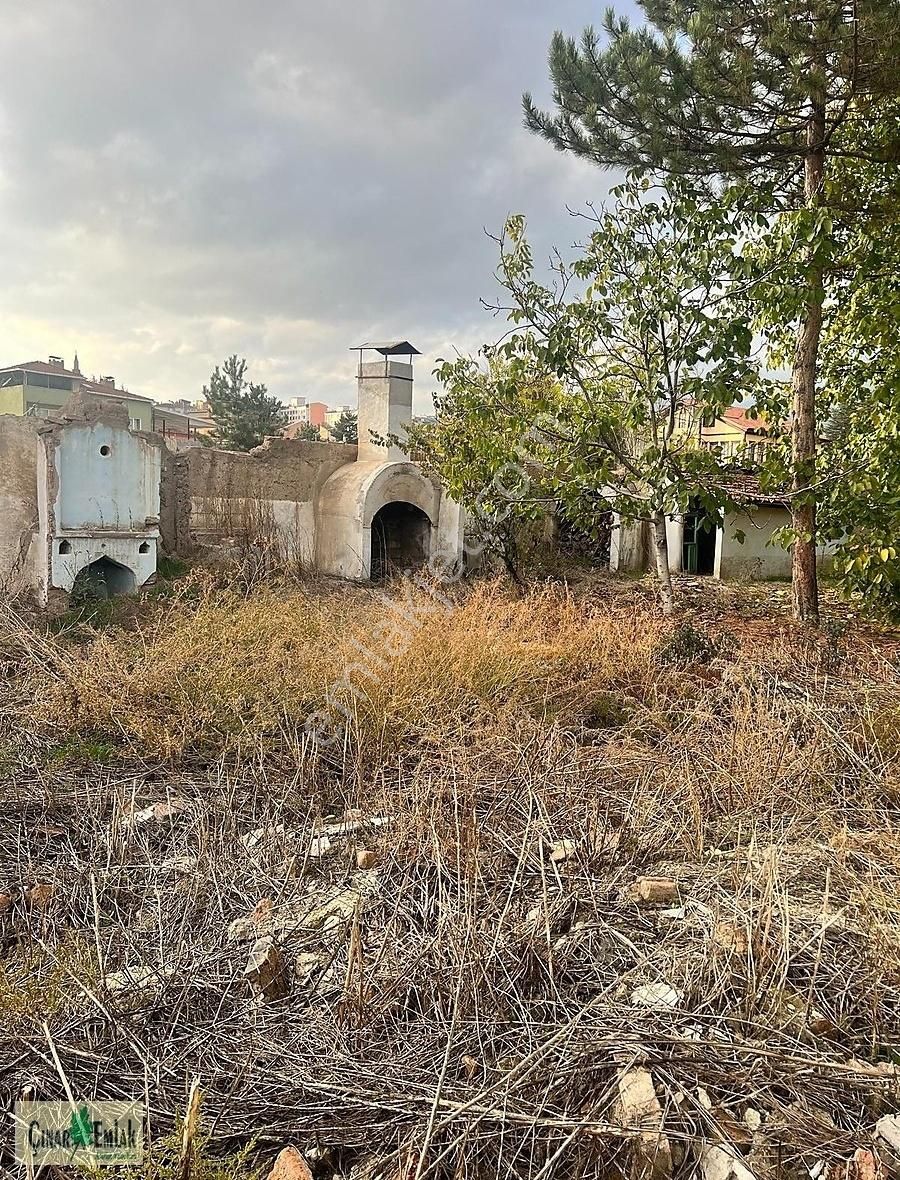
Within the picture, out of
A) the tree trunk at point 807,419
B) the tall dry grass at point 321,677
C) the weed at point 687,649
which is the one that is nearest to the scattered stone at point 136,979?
the tall dry grass at point 321,677

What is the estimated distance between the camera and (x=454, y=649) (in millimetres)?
6016

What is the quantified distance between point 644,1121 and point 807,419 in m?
8.23

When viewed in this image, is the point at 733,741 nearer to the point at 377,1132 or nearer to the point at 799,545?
the point at 377,1132

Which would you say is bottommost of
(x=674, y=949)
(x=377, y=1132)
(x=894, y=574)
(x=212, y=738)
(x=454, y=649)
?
(x=377, y=1132)

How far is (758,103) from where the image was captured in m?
7.46

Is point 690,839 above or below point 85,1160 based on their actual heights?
above

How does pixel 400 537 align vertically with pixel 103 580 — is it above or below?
above

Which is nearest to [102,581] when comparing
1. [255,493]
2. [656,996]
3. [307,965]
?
[255,493]

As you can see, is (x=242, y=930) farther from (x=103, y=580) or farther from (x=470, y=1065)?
(x=103, y=580)

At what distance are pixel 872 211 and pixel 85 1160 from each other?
1022 centimetres

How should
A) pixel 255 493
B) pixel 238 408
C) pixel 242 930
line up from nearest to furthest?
pixel 242 930
pixel 255 493
pixel 238 408

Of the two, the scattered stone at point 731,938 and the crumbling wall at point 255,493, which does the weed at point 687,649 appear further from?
the crumbling wall at point 255,493

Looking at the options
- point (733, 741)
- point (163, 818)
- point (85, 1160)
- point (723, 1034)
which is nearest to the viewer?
point (85, 1160)

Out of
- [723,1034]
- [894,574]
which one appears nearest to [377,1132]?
[723,1034]
